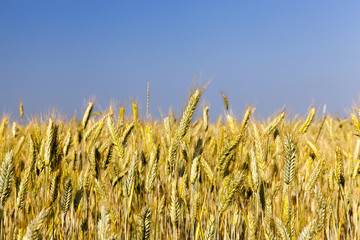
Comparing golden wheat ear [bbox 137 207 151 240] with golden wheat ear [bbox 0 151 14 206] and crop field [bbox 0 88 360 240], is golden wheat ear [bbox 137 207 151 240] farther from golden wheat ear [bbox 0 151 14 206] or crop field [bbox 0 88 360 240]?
golden wheat ear [bbox 0 151 14 206]

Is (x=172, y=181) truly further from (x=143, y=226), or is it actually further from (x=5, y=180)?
(x=5, y=180)

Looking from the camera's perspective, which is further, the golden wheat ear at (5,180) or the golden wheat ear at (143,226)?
the golden wheat ear at (5,180)

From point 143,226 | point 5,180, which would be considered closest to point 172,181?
point 143,226

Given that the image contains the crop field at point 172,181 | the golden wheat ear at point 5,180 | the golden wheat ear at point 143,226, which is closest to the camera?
the golden wheat ear at point 143,226

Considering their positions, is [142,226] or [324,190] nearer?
[142,226]

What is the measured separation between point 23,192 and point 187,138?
1.14m

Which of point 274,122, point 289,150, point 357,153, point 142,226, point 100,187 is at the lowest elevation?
point 142,226

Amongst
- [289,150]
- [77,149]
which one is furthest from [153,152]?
[77,149]

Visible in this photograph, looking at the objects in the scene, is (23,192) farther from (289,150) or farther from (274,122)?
(274,122)

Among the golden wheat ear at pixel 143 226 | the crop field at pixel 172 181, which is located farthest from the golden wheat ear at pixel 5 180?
the golden wheat ear at pixel 143 226

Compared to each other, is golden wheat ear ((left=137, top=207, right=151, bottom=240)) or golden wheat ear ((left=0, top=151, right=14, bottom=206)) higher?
golden wheat ear ((left=0, top=151, right=14, bottom=206))

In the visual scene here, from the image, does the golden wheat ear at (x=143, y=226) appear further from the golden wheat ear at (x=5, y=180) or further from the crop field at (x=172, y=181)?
the golden wheat ear at (x=5, y=180)

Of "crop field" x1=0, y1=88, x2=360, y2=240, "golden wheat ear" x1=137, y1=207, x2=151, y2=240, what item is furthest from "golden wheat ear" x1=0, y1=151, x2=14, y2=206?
"golden wheat ear" x1=137, y1=207, x2=151, y2=240

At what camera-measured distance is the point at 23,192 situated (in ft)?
5.42
